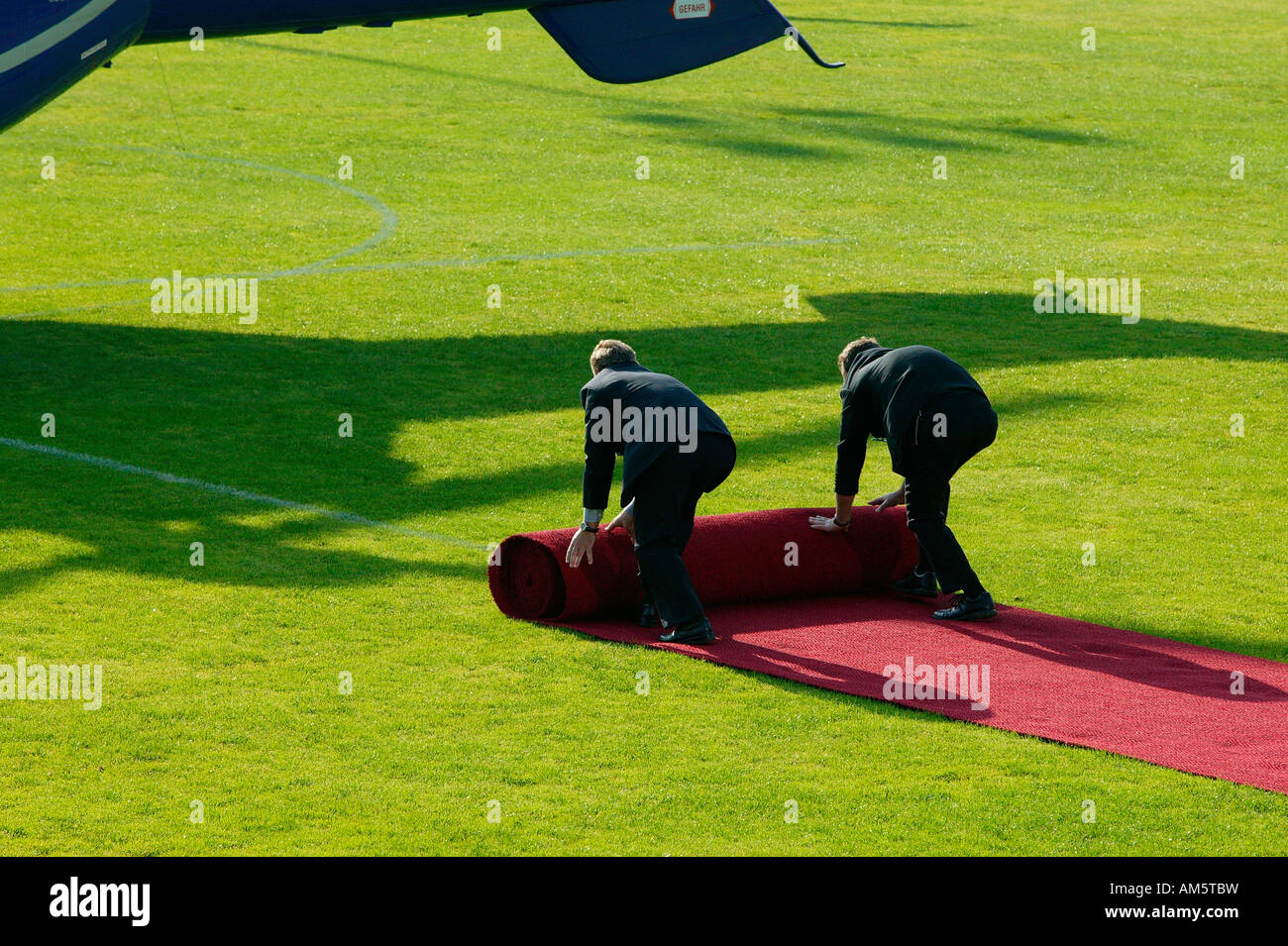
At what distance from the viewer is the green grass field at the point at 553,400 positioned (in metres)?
8.67

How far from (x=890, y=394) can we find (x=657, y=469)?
66.3 inches

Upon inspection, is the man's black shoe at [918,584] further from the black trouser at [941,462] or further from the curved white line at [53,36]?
the curved white line at [53,36]

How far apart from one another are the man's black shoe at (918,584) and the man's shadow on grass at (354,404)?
9.82ft

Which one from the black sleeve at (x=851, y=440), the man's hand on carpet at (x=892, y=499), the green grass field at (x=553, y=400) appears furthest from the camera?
the man's hand on carpet at (x=892, y=499)

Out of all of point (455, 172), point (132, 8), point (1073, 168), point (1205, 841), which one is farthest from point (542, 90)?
point (1205, 841)

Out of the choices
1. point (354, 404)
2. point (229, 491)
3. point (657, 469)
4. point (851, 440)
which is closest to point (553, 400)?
point (354, 404)

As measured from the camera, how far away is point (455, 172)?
30922 millimetres

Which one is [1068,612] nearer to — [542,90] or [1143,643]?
[1143,643]

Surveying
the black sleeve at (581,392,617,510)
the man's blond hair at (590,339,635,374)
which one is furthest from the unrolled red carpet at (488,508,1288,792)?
the man's blond hair at (590,339,635,374)

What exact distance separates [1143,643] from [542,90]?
28.7 metres

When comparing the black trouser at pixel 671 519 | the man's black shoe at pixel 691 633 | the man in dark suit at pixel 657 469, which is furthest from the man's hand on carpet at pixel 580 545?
the man's black shoe at pixel 691 633

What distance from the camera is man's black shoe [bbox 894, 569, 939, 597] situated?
12328 mm

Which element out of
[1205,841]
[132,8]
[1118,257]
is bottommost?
[1205,841]

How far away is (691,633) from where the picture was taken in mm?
10922
